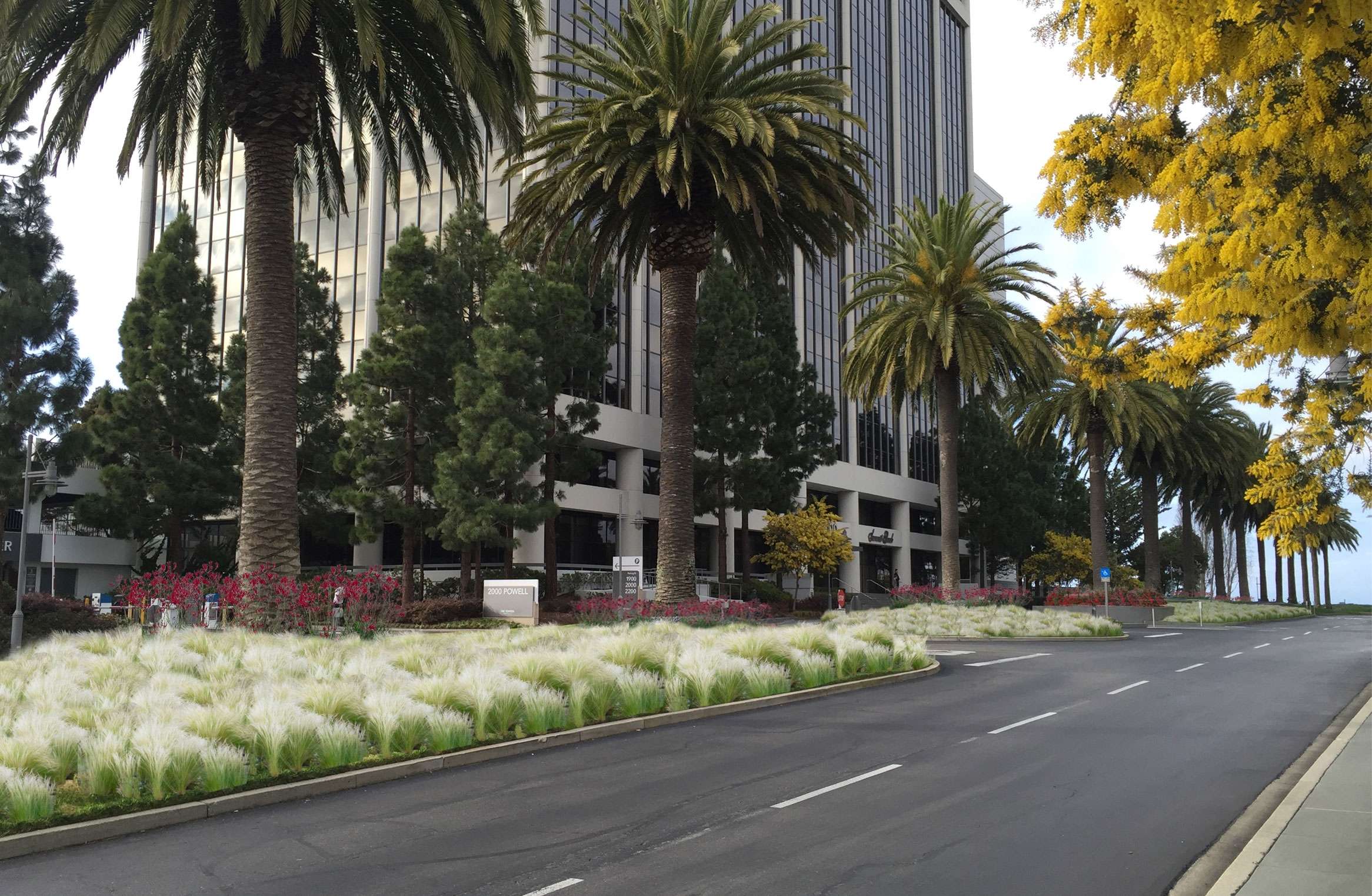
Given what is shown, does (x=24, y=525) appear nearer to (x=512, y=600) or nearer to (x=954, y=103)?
(x=512, y=600)

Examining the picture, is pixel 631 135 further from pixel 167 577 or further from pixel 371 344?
pixel 371 344

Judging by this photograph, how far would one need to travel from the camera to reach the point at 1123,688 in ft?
58.9

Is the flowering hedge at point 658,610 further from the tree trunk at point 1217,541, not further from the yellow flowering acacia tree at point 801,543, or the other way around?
the tree trunk at point 1217,541

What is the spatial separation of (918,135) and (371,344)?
60650mm

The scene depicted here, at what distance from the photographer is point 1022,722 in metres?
13.8

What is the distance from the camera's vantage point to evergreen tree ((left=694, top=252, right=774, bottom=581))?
45.8 meters

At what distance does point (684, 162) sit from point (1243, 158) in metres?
15.9

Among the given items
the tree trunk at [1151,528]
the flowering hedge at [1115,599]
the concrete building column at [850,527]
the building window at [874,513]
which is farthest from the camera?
the building window at [874,513]

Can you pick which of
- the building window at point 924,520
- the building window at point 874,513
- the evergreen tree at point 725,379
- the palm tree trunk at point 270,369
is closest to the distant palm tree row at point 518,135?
the palm tree trunk at point 270,369

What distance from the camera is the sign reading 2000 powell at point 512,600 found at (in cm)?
3294

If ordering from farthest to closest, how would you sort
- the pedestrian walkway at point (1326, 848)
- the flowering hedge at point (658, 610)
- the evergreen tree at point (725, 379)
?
the evergreen tree at point (725, 379), the flowering hedge at point (658, 610), the pedestrian walkway at point (1326, 848)

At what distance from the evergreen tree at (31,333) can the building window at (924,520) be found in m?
64.5

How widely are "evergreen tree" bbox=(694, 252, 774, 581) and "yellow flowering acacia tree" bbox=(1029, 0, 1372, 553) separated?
34.8 meters

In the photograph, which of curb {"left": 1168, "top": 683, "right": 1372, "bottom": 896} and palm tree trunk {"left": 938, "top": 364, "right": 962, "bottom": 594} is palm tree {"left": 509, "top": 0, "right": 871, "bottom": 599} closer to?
palm tree trunk {"left": 938, "top": 364, "right": 962, "bottom": 594}
